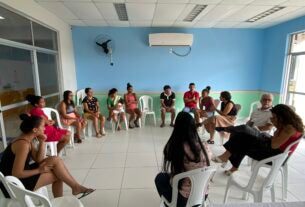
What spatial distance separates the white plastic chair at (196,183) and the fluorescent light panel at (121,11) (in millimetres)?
3314

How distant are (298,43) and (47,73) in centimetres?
578

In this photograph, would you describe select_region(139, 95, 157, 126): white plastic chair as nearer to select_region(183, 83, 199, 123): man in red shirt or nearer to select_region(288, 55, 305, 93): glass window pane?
select_region(183, 83, 199, 123): man in red shirt

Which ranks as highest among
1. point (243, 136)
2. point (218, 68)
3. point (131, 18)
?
point (131, 18)

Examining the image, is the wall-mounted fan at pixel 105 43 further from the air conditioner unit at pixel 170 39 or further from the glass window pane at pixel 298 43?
the glass window pane at pixel 298 43

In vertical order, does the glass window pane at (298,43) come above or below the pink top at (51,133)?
above

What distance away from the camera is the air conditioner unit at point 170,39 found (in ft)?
16.4

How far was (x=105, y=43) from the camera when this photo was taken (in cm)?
507

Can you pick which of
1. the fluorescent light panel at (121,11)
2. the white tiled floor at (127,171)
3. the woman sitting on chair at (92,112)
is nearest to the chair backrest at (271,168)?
the white tiled floor at (127,171)

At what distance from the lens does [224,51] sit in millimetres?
5383

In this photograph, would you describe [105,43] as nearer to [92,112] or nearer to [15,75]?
[92,112]

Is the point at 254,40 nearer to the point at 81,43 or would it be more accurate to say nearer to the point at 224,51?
the point at 224,51

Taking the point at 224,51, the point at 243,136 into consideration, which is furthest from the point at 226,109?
the point at 224,51

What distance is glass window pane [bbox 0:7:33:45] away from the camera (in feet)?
8.84

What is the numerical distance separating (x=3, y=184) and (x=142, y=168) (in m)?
1.85
